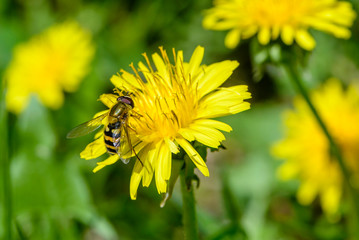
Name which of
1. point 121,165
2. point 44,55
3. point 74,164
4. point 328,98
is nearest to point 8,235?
point 74,164

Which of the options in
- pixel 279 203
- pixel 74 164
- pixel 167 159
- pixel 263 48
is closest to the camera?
pixel 167 159

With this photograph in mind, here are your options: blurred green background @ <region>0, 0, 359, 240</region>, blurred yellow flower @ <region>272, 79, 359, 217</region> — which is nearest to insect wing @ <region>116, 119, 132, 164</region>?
blurred green background @ <region>0, 0, 359, 240</region>

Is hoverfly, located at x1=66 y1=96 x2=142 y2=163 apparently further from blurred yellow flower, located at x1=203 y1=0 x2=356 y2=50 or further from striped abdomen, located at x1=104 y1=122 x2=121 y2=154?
blurred yellow flower, located at x1=203 y1=0 x2=356 y2=50

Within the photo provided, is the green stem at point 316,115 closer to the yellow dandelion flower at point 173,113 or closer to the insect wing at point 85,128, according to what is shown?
the yellow dandelion flower at point 173,113

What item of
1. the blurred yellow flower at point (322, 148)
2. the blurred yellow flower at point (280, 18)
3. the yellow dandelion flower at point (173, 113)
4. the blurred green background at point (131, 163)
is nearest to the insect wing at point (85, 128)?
the yellow dandelion flower at point (173, 113)

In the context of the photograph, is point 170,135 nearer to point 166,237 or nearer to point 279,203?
point 166,237

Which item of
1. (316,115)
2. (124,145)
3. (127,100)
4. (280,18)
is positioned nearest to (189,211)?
(124,145)

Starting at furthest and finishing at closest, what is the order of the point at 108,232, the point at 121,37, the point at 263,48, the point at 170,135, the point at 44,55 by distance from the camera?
the point at 121,37, the point at 44,55, the point at 108,232, the point at 263,48, the point at 170,135
